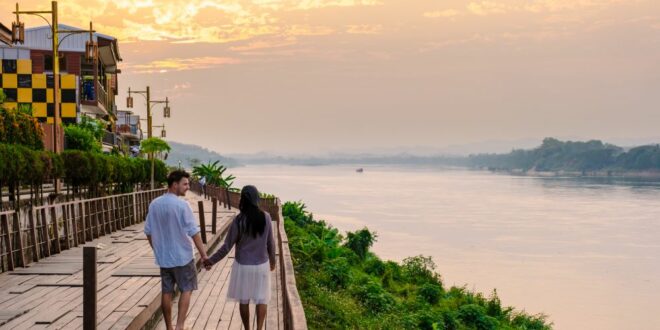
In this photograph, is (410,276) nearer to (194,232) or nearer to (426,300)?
(426,300)

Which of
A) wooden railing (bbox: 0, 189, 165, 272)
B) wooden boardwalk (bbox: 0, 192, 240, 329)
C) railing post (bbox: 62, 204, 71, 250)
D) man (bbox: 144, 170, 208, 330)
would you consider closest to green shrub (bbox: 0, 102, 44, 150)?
wooden railing (bbox: 0, 189, 165, 272)

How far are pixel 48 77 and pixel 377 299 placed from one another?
137 ft

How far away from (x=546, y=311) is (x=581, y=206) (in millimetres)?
73862

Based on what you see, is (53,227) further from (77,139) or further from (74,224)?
(77,139)

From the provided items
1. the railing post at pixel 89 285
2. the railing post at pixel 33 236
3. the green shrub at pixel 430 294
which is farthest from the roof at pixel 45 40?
the railing post at pixel 89 285

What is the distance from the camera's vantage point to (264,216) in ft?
26.8

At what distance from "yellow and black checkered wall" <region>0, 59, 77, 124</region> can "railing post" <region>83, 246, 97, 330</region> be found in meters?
50.0

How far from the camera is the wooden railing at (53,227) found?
1359 centimetres

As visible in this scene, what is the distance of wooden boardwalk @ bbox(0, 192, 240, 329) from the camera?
9.16 metres

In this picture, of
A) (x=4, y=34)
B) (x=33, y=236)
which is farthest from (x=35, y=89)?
(x=33, y=236)

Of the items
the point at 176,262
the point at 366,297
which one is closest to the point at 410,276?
the point at 366,297

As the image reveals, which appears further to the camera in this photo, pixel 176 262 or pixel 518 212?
pixel 518 212

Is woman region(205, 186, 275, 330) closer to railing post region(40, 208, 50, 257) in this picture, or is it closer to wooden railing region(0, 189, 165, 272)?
wooden railing region(0, 189, 165, 272)

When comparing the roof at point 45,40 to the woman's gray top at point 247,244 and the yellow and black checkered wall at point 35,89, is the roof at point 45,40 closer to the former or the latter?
the yellow and black checkered wall at point 35,89
